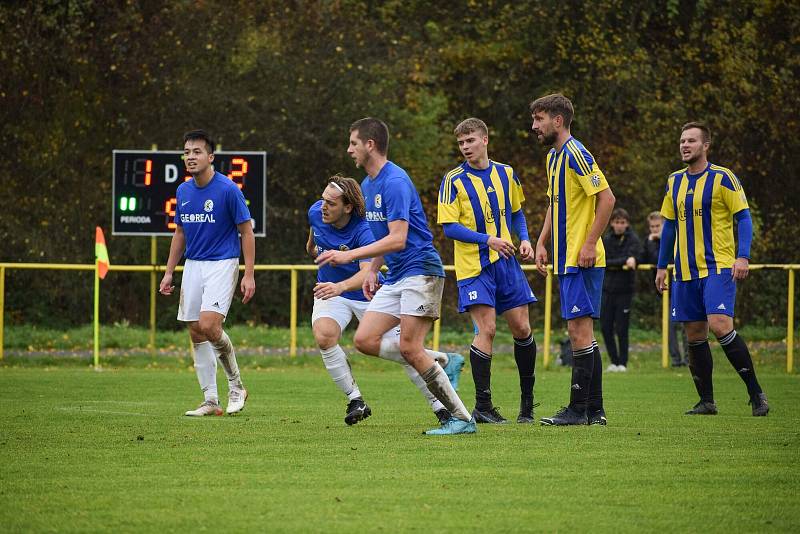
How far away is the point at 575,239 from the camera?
10008 millimetres

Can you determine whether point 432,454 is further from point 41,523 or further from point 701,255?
point 701,255

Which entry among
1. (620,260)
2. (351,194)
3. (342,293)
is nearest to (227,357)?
(342,293)

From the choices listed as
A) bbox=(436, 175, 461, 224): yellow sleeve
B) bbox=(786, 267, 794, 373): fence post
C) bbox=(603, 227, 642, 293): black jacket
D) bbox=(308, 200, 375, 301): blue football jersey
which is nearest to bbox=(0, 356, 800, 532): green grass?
bbox=(308, 200, 375, 301): blue football jersey

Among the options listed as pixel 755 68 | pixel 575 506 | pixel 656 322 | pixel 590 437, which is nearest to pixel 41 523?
pixel 575 506

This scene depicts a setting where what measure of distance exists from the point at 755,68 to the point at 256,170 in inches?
553

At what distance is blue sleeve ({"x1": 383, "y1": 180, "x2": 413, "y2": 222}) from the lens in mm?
8922

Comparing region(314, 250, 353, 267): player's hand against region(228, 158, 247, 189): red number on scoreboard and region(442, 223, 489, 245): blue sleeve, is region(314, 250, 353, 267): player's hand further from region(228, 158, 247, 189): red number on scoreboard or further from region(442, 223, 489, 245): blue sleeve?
region(228, 158, 247, 189): red number on scoreboard

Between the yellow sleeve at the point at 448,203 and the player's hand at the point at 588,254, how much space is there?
3.57 feet

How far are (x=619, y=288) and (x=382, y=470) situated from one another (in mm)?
11636

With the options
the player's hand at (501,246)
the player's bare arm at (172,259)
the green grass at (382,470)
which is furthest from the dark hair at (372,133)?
the player's bare arm at (172,259)

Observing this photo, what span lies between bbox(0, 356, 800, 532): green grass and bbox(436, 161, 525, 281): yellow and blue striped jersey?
1315mm

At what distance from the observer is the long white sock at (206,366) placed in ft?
37.7

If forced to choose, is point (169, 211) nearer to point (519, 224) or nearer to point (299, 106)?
point (519, 224)

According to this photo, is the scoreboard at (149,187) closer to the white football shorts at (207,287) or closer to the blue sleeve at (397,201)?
the white football shorts at (207,287)
